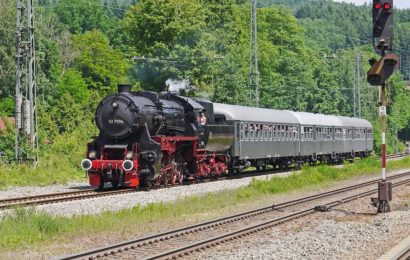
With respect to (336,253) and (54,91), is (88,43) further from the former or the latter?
(336,253)

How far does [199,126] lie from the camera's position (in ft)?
87.7

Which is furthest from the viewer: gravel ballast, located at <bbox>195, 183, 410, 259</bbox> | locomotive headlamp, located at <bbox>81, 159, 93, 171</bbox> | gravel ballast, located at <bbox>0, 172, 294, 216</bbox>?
locomotive headlamp, located at <bbox>81, 159, 93, 171</bbox>

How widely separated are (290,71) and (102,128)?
2347 inches

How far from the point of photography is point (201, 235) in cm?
1352

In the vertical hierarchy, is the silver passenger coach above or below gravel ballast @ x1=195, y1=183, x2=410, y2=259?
above

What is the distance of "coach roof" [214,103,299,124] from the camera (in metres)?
30.1

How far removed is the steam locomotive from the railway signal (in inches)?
374

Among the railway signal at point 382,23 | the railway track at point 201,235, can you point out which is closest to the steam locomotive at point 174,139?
the railway track at point 201,235

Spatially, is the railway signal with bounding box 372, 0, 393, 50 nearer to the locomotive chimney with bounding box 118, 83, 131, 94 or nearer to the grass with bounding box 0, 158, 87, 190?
the locomotive chimney with bounding box 118, 83, 131, 94

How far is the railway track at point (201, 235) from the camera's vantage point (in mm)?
11180

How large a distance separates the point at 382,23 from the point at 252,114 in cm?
1718

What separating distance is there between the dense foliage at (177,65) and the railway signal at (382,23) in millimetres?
19231

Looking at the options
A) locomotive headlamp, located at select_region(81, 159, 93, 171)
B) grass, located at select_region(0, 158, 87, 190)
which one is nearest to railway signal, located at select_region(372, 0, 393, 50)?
locomotive headlamp, located at select_region(81, 159, 93, 171)

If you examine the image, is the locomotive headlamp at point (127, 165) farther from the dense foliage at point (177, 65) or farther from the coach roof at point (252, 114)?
the dense foliage at point (177, 65)
